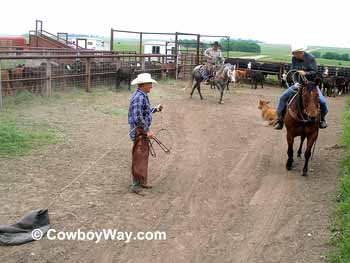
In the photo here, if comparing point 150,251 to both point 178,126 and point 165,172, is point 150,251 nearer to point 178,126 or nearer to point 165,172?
point 165,172

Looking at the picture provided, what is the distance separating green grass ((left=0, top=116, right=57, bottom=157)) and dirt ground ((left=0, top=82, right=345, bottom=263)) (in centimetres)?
29

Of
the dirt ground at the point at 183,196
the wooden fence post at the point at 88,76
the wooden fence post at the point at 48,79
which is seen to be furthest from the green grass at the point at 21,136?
the wooden fence post at the point at 88,76

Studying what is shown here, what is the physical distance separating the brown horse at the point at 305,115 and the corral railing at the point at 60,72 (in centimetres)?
695

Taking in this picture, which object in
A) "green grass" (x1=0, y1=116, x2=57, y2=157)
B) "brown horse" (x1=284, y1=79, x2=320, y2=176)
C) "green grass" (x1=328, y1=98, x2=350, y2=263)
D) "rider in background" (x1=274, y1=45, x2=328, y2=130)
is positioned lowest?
"green grass" (x1=328, y1=98, x2=350, y2=263)

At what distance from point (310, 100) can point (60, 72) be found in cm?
941

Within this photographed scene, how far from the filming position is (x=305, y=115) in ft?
24.8

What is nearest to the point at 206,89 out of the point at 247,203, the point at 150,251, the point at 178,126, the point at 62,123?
the point at 178,126

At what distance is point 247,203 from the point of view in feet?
21.0

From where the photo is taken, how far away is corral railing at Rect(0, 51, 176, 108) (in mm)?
12883

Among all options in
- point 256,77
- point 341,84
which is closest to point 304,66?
point 341,84

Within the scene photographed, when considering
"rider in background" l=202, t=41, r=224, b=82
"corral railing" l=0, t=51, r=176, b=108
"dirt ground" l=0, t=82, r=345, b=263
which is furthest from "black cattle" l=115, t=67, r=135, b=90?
"dirt ground" l=0, t=82, r=345, b=263

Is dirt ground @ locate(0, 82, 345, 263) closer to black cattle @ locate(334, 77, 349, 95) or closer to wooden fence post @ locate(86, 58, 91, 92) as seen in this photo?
wooden fence post @ locate(86, 58, 91, 92)

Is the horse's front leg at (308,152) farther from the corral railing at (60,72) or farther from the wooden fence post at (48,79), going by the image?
the wooden fence post at (48,79)

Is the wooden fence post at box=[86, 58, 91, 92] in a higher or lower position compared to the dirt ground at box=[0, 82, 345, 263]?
higher
